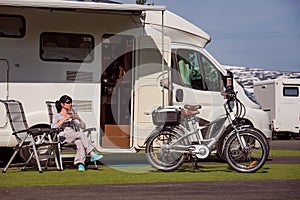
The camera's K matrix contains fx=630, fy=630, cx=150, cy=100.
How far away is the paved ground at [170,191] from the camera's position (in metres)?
7.19

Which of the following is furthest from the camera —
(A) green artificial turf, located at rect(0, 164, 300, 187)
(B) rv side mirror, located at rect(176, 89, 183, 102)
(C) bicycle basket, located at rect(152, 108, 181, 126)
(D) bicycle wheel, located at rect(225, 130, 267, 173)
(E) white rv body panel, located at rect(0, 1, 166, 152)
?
(B) rv side mirror, located at rect(176, 89, 183, 102)

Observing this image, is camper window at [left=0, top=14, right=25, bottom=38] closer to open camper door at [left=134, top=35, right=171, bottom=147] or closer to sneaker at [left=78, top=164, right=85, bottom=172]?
open camper door at [left=134, top=35, right=171, bottom=147]

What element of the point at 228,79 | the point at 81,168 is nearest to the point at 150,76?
the point at 228,79

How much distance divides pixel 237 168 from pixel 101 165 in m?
2.62

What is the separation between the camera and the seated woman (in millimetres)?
10000

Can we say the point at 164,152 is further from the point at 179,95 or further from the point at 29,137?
the point at 29,137

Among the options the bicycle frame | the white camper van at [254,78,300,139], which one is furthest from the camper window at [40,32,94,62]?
the white camper van at [254,78,300,139]

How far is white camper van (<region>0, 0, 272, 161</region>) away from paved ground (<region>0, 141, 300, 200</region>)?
271 cm

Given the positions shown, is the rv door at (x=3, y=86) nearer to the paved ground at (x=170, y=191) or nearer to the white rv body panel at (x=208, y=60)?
the white rv body panel at (x=208, y=60)

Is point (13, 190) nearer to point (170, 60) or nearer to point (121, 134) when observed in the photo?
point (121, 134)

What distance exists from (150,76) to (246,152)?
7.86ft

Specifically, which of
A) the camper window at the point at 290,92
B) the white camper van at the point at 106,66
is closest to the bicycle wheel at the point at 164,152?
the white camper van at the point at 106,66

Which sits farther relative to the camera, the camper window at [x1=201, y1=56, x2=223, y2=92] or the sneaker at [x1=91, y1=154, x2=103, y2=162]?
the camper window at [x1=201, y1=56, x2=223, y2=92]

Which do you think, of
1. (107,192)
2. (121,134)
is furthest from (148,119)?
(107,192)
